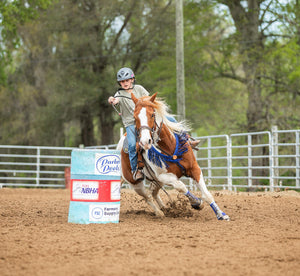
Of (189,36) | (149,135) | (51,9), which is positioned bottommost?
(149,135)

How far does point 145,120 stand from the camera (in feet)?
19.4

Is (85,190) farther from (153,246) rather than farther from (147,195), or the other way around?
(153,246)

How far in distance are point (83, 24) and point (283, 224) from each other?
21213 mm

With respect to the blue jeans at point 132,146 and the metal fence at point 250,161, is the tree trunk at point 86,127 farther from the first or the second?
the blue jeans at point 132,146

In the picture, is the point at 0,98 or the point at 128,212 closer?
the point at 128,212

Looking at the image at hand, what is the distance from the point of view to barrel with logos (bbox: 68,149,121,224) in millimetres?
6199

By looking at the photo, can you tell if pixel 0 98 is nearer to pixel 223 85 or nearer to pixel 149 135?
pixel 223 85

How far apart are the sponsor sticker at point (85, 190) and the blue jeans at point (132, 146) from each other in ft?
2.78

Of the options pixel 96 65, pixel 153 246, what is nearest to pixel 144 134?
pixel 153 246

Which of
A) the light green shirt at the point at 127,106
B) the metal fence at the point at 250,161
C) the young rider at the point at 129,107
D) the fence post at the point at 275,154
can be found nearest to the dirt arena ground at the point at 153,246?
the young rider at the point at 129,107

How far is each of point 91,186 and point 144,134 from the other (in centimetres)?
112

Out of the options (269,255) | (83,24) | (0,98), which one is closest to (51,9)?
(83,24)

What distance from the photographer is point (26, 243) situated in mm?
4809

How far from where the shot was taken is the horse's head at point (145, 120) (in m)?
5.70
